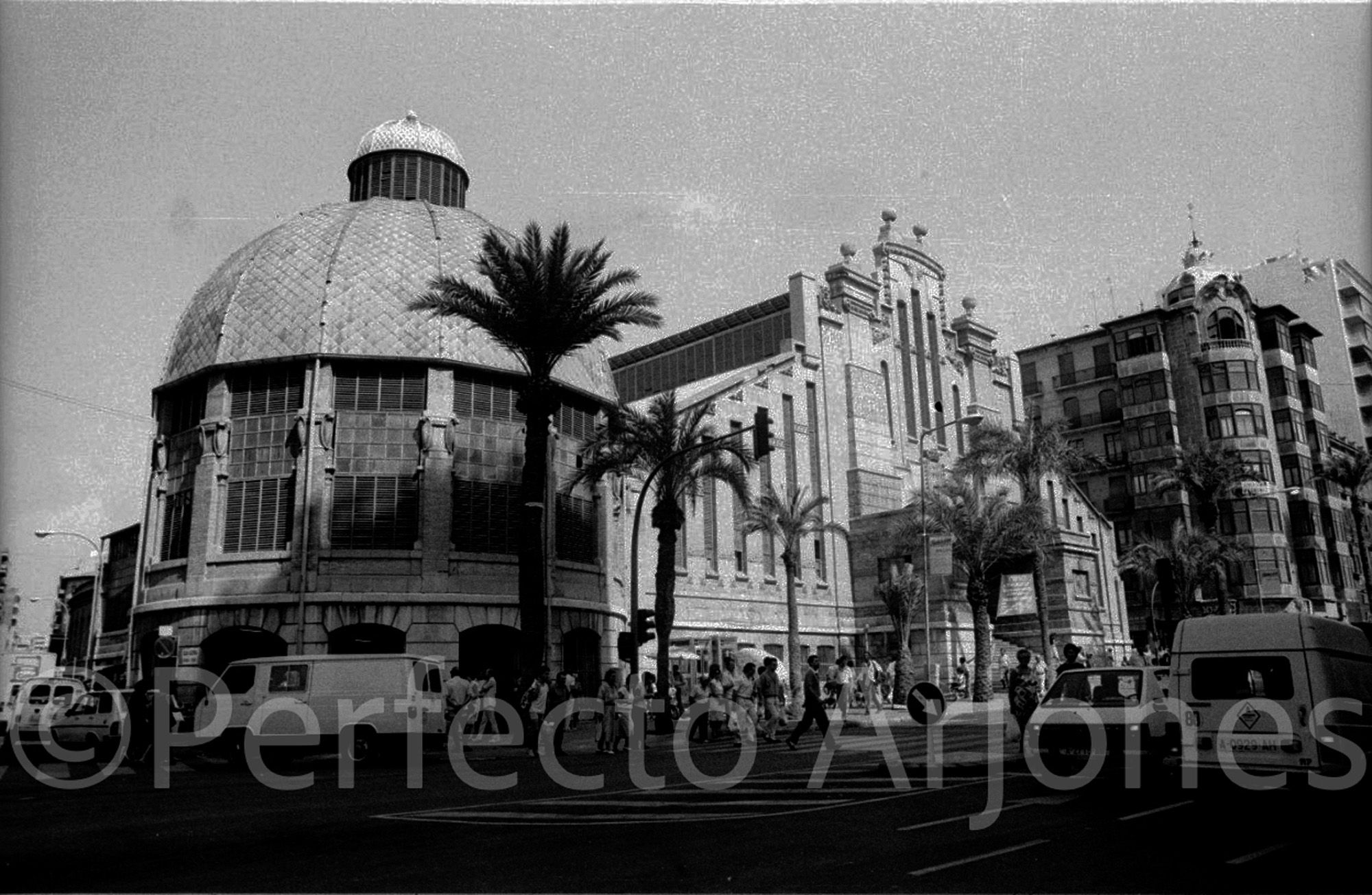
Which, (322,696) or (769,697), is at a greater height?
(322,696)

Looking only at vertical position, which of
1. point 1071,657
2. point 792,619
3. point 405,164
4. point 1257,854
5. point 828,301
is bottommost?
point 1257,854

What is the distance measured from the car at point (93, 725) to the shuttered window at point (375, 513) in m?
9.40

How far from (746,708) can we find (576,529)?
1633cm

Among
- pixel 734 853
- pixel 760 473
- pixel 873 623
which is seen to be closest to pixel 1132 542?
pixel 873 623

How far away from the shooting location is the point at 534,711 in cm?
2116

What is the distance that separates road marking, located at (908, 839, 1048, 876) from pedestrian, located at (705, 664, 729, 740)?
553 inches

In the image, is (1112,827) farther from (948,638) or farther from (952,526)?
(948,638)

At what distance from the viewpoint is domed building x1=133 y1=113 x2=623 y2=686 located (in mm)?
30812

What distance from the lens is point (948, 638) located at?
4438 cm

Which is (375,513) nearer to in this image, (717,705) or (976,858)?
(717,705)

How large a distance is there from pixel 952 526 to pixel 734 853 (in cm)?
3193

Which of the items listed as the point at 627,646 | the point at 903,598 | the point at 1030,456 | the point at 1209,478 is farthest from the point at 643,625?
the point at 1209,478

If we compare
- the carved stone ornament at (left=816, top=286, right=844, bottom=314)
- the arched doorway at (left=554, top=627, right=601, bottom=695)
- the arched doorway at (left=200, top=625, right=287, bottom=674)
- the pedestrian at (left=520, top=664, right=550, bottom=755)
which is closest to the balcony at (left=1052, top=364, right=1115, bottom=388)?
the carved stone ornament at (left=816, top=286, right=844, bottom=314)

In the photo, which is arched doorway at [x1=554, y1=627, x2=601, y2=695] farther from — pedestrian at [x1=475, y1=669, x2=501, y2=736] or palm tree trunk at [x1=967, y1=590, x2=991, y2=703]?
palm tree trunk at [x1=967, y1=590, x2=991, y2=703]
